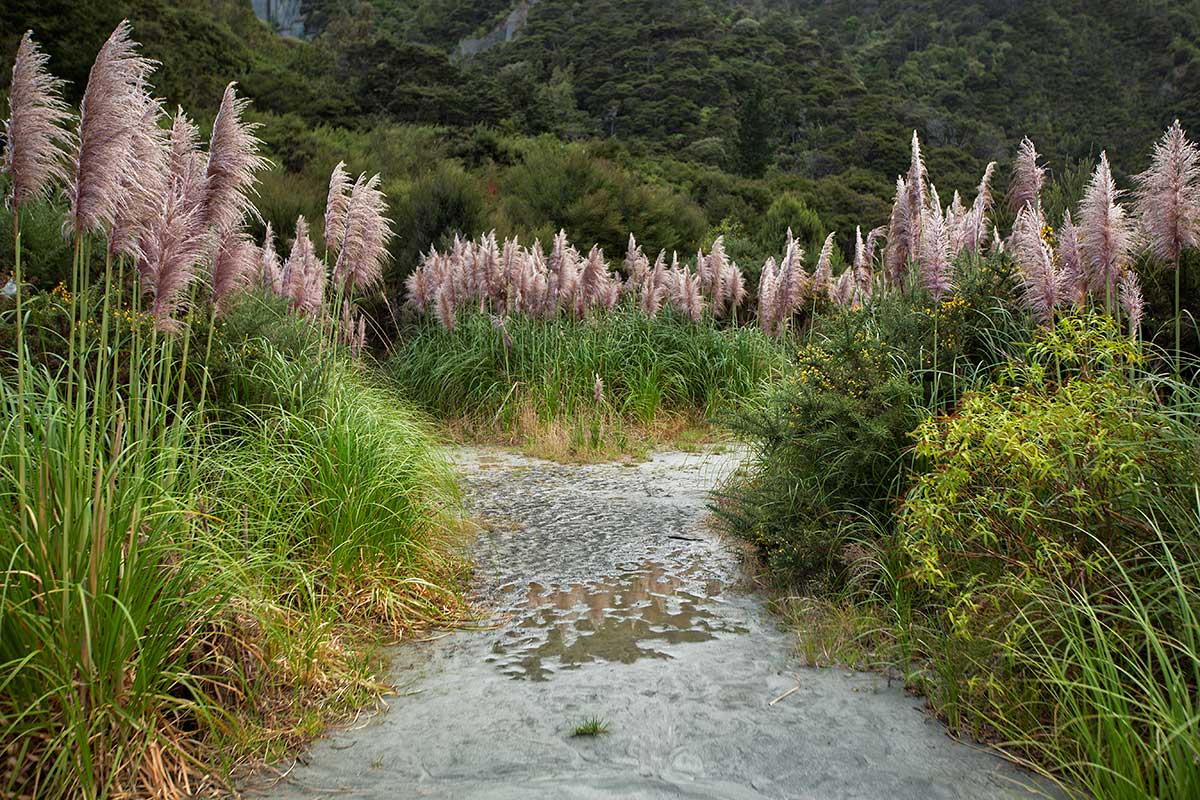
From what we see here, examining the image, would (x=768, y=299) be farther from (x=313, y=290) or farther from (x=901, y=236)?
(x=313, y=290)

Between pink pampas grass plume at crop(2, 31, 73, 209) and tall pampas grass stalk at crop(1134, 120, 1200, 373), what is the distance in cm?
413

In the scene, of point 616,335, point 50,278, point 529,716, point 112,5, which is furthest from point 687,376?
point 112,5

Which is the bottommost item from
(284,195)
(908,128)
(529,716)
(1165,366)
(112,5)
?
(529,716)

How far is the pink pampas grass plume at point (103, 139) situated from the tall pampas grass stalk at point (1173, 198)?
155 inches

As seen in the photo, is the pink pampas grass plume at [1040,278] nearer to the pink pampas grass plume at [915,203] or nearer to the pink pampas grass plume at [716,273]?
the pink pampas grass plume at [915,203]

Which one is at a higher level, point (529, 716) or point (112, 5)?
point (112, 5)

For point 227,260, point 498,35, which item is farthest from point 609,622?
point 498,35

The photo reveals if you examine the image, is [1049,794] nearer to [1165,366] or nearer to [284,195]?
[1165,366]

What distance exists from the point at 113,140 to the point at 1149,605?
344 centimetres

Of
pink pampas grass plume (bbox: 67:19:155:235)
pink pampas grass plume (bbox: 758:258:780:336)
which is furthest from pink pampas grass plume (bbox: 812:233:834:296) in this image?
pink pampas grass plume (bbox: 67:19:155:235)

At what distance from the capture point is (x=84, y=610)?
220 cm

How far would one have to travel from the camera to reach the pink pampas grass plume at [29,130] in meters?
2.46

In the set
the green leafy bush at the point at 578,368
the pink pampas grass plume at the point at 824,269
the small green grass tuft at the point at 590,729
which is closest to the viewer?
the small green grass tuft at the point at 590,729

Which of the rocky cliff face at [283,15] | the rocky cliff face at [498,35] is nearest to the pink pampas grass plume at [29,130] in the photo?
the rocky cliff face at [498,35]
